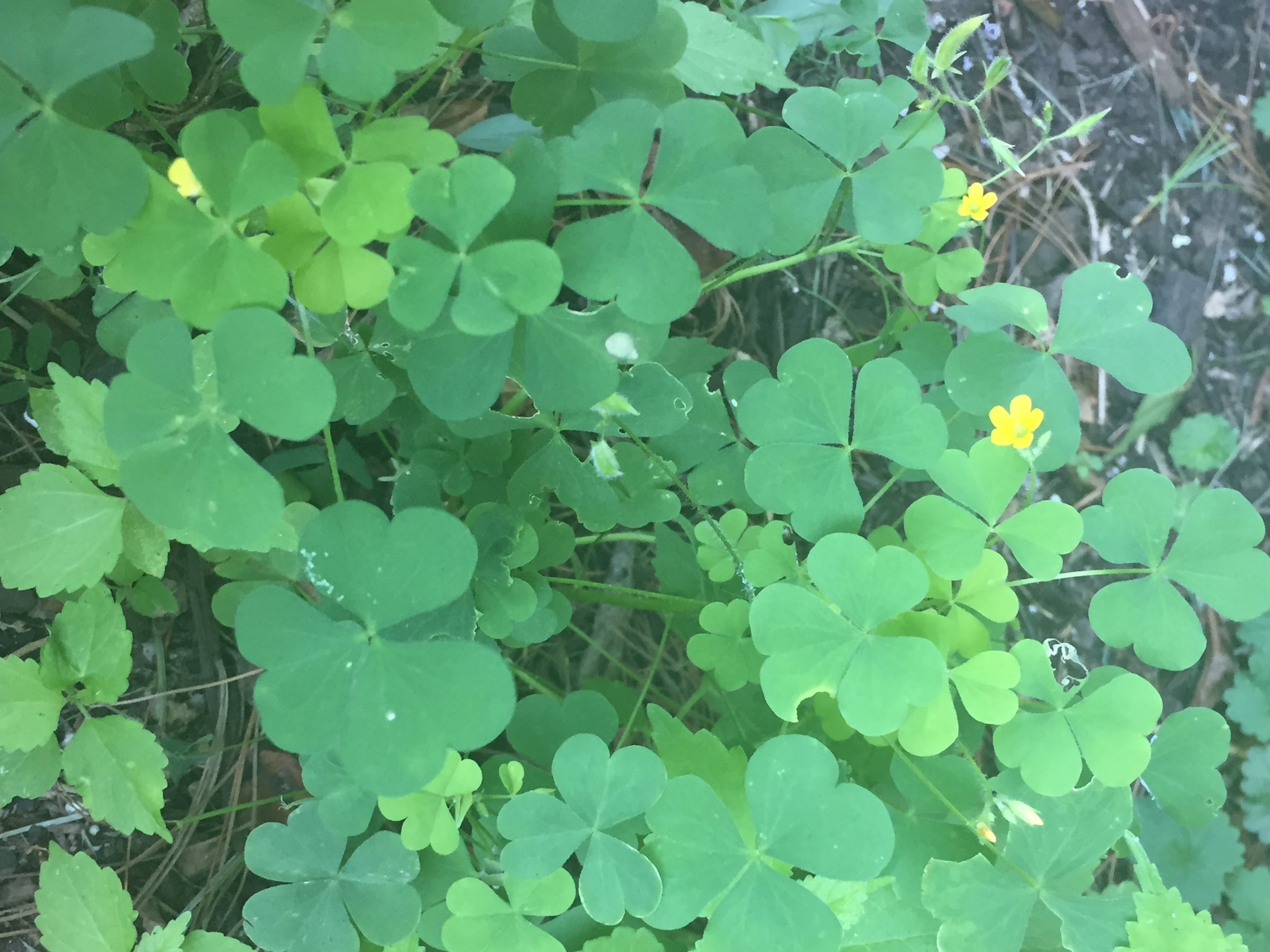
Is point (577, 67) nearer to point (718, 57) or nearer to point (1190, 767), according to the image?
point (718, 57)

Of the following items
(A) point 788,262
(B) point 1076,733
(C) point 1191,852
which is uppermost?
(A) point 788,262

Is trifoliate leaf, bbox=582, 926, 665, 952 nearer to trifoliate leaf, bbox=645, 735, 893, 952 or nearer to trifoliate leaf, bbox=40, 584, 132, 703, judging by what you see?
trifoliate leaf, bbox=645, 735, 893, 952

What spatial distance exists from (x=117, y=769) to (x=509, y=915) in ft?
2.05

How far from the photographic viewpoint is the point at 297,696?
999 millimetres

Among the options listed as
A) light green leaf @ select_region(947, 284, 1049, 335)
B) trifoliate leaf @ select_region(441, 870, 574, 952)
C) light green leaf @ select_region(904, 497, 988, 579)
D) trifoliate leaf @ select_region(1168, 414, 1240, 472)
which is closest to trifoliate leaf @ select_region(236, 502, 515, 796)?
trifoliate leaf @ select_region(441, 870, 574, 952)

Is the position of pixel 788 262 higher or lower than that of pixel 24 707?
higher

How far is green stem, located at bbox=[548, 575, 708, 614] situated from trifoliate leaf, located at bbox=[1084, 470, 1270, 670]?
669mm

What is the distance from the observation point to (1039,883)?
48.2 inches

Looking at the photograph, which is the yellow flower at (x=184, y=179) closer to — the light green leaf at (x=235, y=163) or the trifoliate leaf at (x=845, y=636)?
the light green leaf at (x=235, y=163)

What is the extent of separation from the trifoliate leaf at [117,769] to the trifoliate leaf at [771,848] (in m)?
0.75

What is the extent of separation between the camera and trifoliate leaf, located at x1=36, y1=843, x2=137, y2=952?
49.8 inches

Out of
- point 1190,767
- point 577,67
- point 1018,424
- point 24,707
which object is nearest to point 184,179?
A: point 577,67

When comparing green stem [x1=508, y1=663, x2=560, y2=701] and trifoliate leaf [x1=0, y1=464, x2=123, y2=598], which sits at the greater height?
trifoliate leaf [x1=0, y1=464, x2=123, y2=598]

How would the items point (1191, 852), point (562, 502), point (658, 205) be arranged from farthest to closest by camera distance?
point (1191, 852) < point (562, 502) < point (658, 205)
